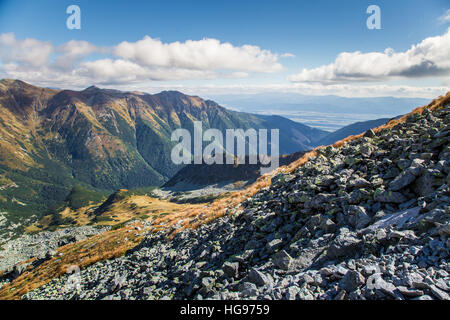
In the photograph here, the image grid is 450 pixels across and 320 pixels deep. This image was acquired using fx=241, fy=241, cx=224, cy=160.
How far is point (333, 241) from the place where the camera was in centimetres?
1069

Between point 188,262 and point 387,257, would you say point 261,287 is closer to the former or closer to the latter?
point 387,257

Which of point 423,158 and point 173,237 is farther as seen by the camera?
point 173,237

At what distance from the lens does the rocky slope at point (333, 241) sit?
323 inches

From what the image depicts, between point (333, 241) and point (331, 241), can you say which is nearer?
point (333, 241)

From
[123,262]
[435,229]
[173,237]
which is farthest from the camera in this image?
[173,237]

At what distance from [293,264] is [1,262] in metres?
222

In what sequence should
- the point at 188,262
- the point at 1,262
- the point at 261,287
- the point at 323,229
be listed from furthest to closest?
the point at 1,262, the point at 188,262, the point at 323,229, the point at 261,287

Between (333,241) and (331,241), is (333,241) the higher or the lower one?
the higher one

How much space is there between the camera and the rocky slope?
8203 millimetres

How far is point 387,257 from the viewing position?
28.6ft

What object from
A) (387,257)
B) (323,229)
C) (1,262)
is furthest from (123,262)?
(1,262)
